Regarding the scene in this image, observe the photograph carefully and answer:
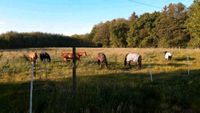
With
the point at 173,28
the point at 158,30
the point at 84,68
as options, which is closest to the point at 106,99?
the point at 84,68

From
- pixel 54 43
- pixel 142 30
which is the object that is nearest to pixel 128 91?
pixel 54 43

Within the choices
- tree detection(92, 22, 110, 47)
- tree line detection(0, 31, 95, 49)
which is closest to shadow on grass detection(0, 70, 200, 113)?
tree line detection(0, 31, 95, 49)

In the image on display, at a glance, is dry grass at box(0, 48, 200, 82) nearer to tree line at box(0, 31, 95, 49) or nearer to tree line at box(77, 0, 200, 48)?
tree line at box(0, 31, 95, 49)

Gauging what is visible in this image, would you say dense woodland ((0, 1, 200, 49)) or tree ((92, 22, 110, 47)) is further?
tree ((92, 22, 110, 47))

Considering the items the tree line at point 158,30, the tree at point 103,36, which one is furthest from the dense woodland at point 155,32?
the tree at point 103,36

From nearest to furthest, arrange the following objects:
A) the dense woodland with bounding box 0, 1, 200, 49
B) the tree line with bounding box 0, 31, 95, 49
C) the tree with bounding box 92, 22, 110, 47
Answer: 1. the tree line with bounding box 0, 31, 95, 49
2. the dense woodland with bounding box 0, 1, 200, 49
3. the tree with bounding box 92, 22, 110, 47

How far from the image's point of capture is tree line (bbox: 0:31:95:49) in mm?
49369

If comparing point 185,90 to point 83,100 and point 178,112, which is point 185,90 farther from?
point 83,100

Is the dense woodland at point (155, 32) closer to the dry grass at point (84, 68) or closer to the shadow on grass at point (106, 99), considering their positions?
the dry grass at point (84, 68)

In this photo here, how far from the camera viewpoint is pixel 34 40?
60.7 metres

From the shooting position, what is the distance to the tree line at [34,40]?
1944 inches

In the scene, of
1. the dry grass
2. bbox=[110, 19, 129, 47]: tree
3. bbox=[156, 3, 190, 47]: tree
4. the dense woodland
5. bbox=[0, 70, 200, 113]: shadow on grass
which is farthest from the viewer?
bbox=[110, 19, 129, 47]: tree

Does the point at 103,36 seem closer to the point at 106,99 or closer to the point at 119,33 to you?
the point at 119,33

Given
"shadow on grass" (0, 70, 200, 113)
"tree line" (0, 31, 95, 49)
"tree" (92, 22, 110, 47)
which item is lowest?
"shadow on grass" (0, 70, 200, 113)
